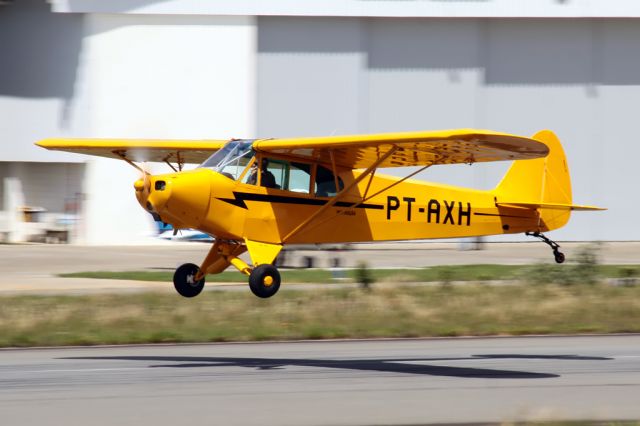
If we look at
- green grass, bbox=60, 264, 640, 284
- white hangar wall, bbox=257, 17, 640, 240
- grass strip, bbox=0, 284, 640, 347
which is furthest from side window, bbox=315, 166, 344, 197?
white hangar wall, bbox=257, 17, 640, 240

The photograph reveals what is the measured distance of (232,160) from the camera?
51.4 ft

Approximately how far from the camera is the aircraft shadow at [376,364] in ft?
47.7

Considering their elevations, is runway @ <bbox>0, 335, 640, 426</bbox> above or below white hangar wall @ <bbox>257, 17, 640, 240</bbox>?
below

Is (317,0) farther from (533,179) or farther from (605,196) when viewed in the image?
(533,179)

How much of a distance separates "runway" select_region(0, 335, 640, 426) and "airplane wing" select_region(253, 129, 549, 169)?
10.2 feet

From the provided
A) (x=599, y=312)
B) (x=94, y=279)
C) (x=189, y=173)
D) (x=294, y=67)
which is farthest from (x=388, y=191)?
(x=294, y=67)

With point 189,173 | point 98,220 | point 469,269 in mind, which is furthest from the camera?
point 98,220

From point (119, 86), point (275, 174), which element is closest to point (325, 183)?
point (275, 174)

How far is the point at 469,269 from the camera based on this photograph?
31.1m

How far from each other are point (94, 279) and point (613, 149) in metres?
23.7

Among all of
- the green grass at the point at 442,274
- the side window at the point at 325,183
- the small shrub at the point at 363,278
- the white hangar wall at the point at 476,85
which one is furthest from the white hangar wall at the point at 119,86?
the side window at the point at 325,183

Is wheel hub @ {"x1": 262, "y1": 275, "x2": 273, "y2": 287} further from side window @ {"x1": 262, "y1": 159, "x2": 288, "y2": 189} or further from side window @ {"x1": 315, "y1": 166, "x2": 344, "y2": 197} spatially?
side window @ {"x1": 315, "y1": 166, "x2": 344, "y2": 197}

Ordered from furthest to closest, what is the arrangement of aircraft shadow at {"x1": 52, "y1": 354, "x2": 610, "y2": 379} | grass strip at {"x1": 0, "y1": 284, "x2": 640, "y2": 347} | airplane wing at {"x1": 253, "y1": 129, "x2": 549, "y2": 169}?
grass strip at {"x1": 0, "y1": 284, "x2": 640, "y2": 347}
airplane wing at {"x1": 253, "y1": 129, "x2": 549, "y2": 169}
aircraft shadow at {"x1": 52, "y1": 354, "x2": 610, "y2": 379}

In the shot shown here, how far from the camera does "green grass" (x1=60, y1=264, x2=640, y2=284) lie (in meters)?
25.6
